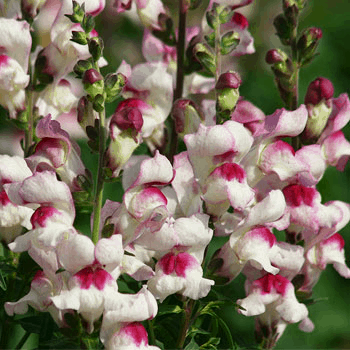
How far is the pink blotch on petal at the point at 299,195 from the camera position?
979 millimetres

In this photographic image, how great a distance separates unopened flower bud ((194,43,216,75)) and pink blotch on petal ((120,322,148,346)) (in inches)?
11.1

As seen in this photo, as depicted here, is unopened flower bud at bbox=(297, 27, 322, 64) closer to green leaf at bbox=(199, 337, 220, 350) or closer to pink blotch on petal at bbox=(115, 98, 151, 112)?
pink blotch on petal at bbox=(115, 98, 151, 112)

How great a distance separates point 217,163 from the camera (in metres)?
0.92

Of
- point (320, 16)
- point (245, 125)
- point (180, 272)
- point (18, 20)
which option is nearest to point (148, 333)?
point (180, 272)

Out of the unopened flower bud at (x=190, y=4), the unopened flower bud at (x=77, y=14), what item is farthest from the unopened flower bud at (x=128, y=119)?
the unopened flower bud at (x=190, y=4)

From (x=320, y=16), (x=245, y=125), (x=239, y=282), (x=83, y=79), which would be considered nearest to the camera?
(x=83, y=79)

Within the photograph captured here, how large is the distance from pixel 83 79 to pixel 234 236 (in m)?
0.23

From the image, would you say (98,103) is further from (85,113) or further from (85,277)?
(85,277)

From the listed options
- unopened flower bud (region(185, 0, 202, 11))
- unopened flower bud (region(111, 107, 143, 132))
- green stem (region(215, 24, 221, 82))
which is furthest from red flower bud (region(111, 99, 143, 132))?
unopened flower bud (region(185, 0, 202, 11))

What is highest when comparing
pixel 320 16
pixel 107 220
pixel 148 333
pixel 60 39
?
pixel 60 39

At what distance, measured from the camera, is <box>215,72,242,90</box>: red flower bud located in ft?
2.97

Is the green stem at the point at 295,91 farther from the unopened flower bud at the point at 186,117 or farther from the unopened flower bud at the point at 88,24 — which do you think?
the unopened flower bud at the point at 88,24

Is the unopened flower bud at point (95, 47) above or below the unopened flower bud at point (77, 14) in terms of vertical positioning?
below

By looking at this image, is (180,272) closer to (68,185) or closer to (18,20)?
(68,185)
